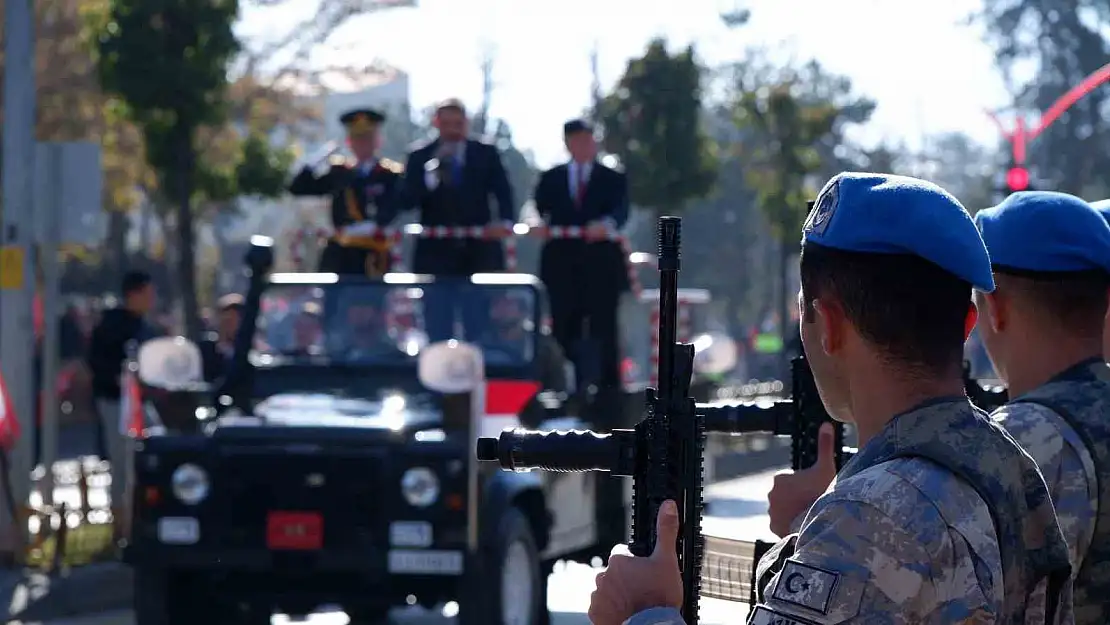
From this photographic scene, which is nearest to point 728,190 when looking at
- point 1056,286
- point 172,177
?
point 172,177

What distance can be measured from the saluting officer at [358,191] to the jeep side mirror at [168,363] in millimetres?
1729

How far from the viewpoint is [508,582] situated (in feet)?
27.0

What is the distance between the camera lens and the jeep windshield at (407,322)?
9.48 m

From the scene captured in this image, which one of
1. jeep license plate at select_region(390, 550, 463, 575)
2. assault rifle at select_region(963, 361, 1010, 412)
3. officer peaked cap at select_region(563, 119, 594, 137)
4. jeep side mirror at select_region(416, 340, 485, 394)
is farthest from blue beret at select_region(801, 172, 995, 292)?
officer peaked cap at select_region(563, 119, 594, 137)

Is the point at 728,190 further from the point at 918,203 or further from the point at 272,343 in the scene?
the point at 918,203

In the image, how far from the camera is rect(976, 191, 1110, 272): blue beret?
323 centimetres

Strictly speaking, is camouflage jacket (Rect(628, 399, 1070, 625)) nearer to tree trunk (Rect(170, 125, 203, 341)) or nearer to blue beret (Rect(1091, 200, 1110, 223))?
blue beret (Rect(1091, 200, 1110, 223))

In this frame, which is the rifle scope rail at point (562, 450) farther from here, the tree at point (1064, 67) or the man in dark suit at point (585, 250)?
the tree at point (1064, 67)

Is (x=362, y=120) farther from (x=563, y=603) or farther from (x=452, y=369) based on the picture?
(x=452, y=369)

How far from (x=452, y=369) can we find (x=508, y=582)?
0.96m

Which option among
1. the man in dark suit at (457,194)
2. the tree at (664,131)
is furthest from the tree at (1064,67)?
the man in dark suit at (457,194)

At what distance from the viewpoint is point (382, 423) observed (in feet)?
27.8

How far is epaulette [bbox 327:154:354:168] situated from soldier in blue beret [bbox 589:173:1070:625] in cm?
911

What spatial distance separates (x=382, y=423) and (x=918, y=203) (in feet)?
20.5
